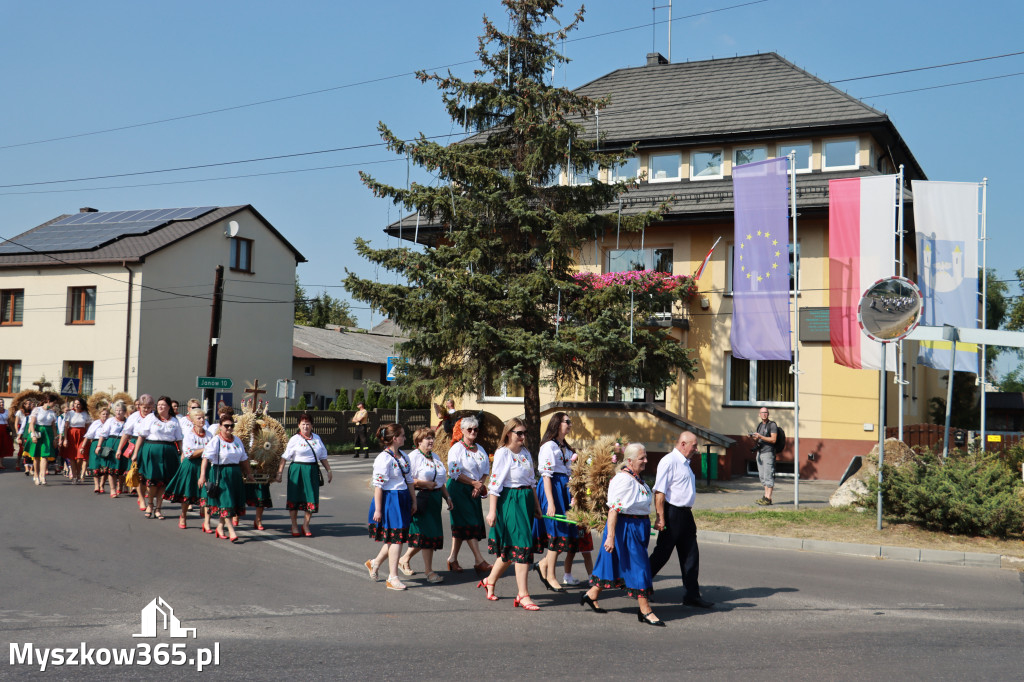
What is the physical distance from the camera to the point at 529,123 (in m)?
19.0

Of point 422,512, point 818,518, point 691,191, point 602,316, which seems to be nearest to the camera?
point 422,512

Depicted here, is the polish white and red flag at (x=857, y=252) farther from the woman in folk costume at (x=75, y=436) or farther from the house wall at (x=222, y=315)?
the house wall at (x=222, y=315)

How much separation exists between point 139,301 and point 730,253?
24.0 metres

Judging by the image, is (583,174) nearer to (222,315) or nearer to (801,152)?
(801,152)

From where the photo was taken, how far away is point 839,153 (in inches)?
989

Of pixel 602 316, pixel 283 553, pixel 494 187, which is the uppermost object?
pixel 494 187

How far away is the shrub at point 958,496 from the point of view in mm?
12664

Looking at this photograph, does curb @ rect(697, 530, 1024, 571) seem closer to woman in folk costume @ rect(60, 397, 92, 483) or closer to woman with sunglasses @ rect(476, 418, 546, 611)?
woman with sunglasses @ rect(476, 418, 546, 611)

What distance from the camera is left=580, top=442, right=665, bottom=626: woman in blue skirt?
785cm

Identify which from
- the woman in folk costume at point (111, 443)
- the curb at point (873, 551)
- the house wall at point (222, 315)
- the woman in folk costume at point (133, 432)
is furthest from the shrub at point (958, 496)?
the house wall at point (222, 315)

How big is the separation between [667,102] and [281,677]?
25.7 meters

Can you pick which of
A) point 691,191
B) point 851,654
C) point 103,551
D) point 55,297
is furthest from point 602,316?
point 55,297

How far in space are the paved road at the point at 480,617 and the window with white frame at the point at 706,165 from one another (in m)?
16.4

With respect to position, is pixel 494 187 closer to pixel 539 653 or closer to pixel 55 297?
pixel 539 653
